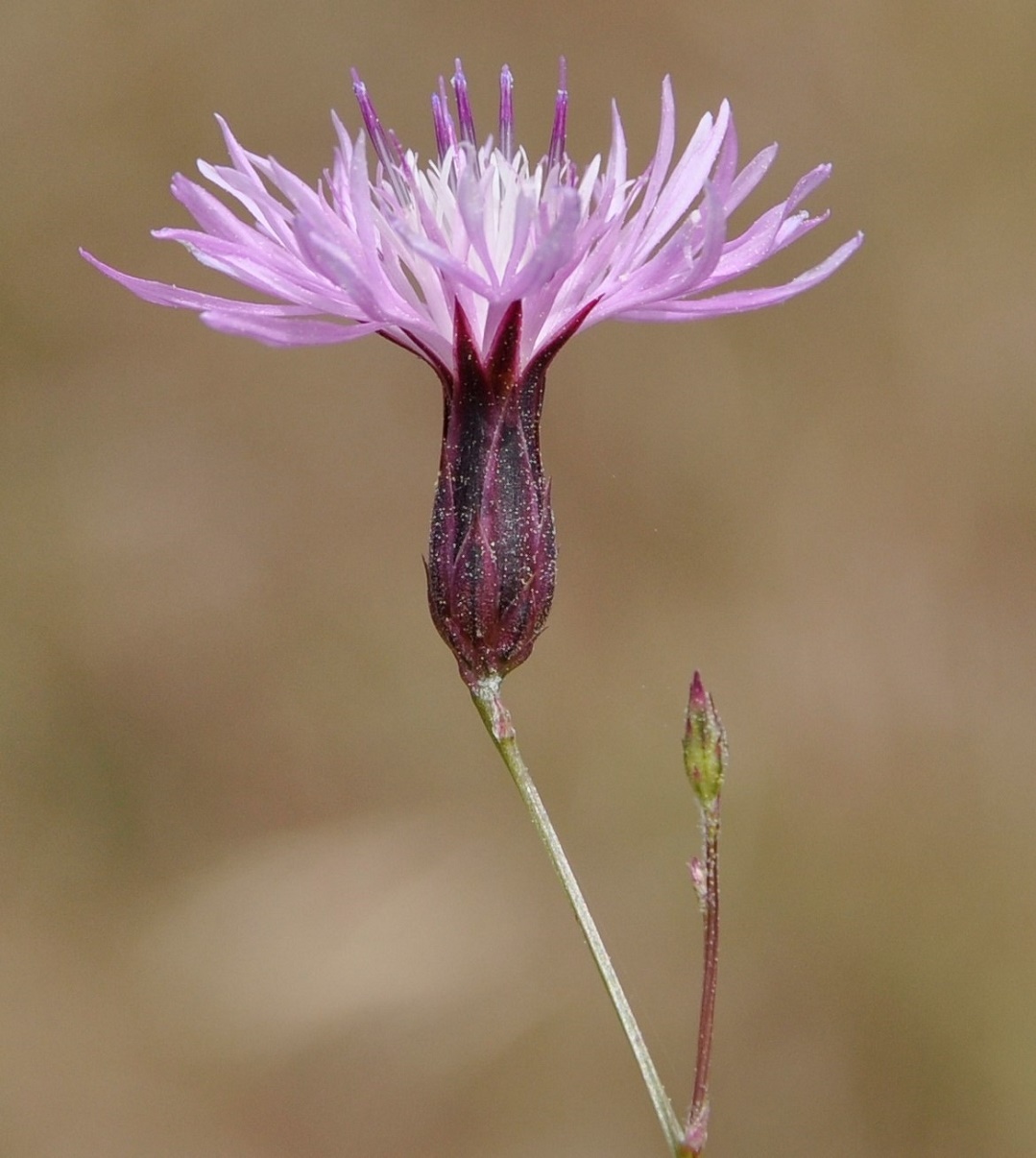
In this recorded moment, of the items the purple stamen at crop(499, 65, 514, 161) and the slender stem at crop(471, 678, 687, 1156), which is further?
the purple stamen at crop(499, 65, 514, 161)

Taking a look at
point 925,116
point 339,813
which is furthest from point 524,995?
point 925,116

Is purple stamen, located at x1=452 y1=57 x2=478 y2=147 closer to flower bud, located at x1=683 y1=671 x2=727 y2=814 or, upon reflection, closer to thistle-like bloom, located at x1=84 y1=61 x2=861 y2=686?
thistle-like bloom, located at x1=84 y1=61 x2=861 y2=686

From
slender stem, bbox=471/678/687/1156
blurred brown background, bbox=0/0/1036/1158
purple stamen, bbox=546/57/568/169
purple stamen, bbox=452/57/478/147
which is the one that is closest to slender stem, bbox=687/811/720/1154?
slender stem, bbox=471/678/687/1156

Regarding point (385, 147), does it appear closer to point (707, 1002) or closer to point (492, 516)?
point (492, 516)

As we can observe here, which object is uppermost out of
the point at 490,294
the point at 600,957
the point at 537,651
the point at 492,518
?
the point at 490,294

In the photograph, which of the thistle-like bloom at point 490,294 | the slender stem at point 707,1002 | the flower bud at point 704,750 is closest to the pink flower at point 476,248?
the thistle-like bloom at point 490,294

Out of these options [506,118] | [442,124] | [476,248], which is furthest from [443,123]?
[476,248]

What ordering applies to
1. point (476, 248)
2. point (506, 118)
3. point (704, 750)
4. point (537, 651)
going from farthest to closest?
point (537, 651) → point (506, 118) → point (704, 750) → point (476, 248)
